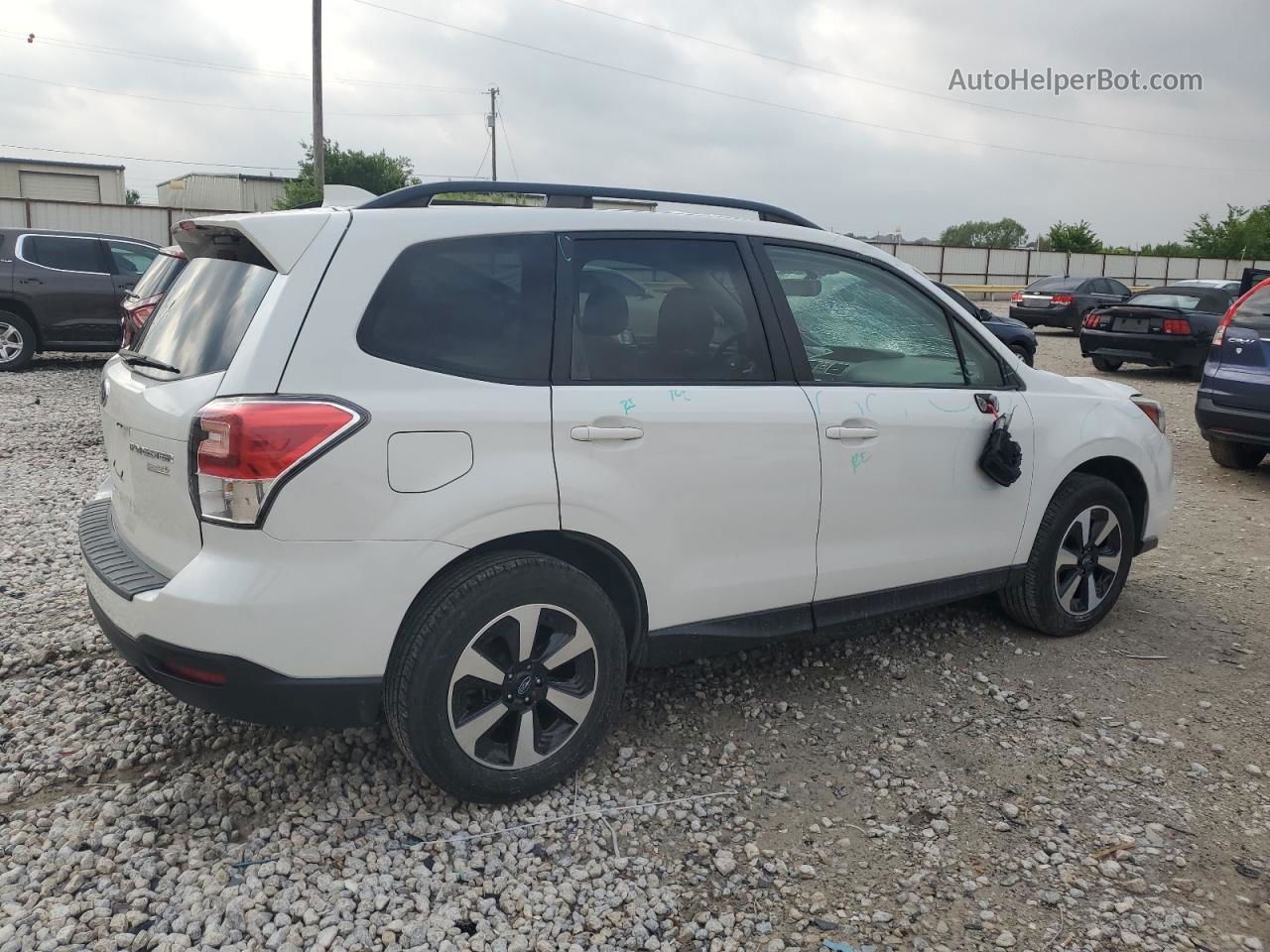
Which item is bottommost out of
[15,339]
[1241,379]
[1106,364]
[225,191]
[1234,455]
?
[1234,455]

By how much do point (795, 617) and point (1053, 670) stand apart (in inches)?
52.6

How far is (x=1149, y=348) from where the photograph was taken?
14.8 meters

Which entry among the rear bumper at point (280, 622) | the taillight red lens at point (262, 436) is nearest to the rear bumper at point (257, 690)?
the rear bumper at point (280, 622)

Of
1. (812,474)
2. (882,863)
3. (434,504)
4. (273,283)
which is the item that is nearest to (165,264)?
(273,283)

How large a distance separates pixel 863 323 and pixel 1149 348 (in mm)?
12698

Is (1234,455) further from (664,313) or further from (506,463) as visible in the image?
(506,463)

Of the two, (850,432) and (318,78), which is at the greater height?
(318,78)

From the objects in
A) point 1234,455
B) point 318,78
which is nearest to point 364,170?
point 318,78

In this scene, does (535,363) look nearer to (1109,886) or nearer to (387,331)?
(387,331)

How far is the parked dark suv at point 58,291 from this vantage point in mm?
12211

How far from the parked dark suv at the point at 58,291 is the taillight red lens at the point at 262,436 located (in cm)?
1125

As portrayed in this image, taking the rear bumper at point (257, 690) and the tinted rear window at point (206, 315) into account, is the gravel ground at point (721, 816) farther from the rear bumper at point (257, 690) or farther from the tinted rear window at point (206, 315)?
the tinted rear window at point (206, 315)

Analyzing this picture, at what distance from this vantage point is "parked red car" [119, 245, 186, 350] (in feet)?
11.8

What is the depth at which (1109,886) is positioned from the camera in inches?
110
